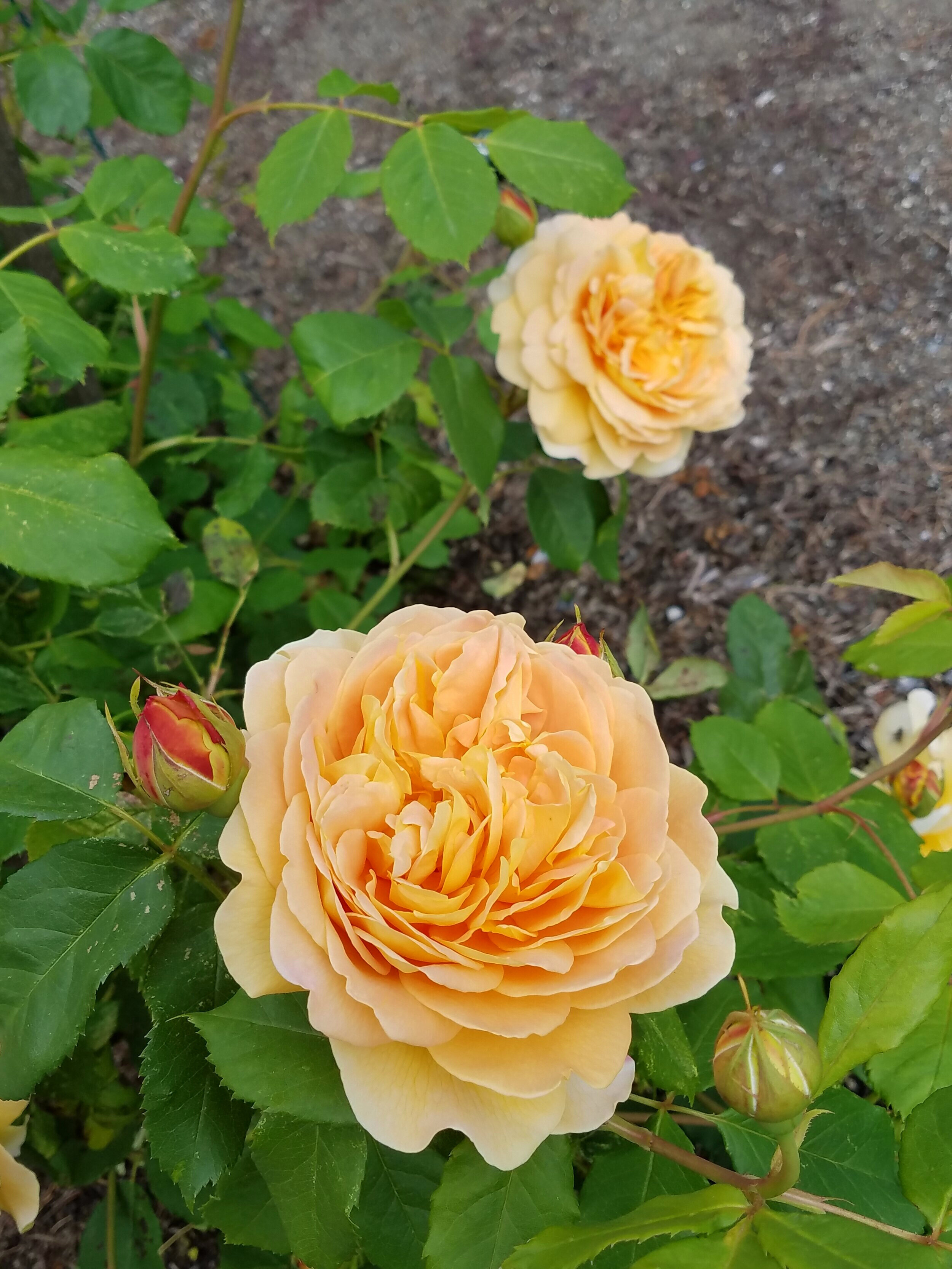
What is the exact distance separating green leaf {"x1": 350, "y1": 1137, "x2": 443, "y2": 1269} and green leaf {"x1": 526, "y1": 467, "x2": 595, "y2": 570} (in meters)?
0.91

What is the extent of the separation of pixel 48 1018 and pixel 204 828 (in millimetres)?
161

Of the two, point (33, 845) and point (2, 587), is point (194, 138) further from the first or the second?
point (33, 845)

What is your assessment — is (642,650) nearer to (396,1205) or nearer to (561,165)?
(561,165)

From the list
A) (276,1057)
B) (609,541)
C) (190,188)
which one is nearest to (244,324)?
(190,188)

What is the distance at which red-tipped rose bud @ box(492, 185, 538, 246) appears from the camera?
44.3 inches

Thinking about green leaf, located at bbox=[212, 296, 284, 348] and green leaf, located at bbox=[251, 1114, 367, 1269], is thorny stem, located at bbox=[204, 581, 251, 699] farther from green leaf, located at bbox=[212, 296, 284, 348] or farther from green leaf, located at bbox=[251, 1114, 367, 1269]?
green leaf, located at bbox=[212, 296, 284, 348]

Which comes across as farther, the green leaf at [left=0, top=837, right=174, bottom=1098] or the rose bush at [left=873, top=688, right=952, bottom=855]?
the rose bush at [left=873, top=688, right=952, bottom=855]

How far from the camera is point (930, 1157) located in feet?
1.75

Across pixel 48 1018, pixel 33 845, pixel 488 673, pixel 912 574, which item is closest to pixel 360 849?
pixel 488 673

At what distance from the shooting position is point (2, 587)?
125 centimetres

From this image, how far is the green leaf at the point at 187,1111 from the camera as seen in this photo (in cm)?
61

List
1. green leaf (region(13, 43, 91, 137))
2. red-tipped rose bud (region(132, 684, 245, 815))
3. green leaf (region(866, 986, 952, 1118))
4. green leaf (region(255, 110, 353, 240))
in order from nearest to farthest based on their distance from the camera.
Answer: red-tipped rose bud (region(132, 684, 245, 815)) < green leaf (region(866, 986, 952, 1118)) < green leaf (region(255, 110, 353, 240)) < green leaf (region(13, 43, 91, 137))

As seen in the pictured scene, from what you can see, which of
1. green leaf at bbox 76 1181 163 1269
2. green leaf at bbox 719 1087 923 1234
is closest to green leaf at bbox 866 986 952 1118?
green leaf at bbox 719 1087 923 1234

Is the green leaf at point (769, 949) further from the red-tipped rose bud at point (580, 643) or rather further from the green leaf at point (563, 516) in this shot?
the green leaf at point (563, 516)
